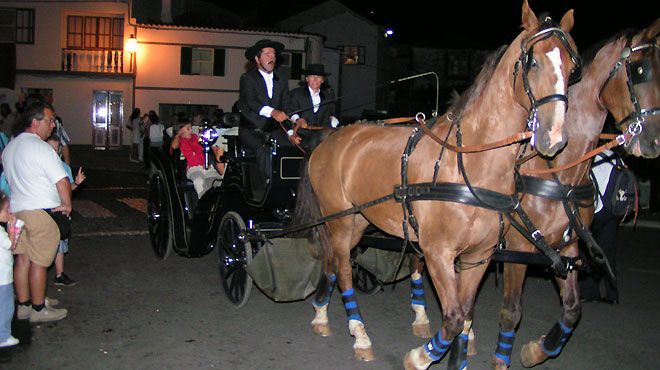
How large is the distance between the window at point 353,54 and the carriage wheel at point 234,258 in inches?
1341

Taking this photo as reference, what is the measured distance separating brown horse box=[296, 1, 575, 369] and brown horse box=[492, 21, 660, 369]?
644 millimetres

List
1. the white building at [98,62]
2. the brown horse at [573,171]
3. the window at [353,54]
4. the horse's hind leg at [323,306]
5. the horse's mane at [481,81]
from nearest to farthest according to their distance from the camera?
the horse's mane at [481,81] < the brown horse at [573,171] < the horse's hind leg at [323,306] < the white building at [98,62] < the window at [353,54]

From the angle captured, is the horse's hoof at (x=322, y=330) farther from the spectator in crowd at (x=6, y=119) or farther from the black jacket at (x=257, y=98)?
the spectator in crowd at (x=6, y=119)

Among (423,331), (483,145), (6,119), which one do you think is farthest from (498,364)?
(6,119)

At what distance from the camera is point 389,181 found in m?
5.36

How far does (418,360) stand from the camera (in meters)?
4.98

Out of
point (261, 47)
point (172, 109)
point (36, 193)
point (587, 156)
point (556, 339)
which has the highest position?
point (261, 47)

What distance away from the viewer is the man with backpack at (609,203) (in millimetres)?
6074

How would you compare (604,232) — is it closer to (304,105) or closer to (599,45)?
(599,45)

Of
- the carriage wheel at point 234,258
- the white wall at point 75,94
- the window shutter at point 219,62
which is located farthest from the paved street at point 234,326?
the window shutter at point 219,62

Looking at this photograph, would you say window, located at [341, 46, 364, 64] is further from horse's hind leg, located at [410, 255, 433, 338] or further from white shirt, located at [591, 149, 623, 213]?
horse's hind leg, located at [410, 255, 433, 338]

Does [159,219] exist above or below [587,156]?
below

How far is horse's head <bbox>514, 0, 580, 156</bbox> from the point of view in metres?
4.12

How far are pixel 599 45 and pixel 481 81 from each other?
1341 millimetres
